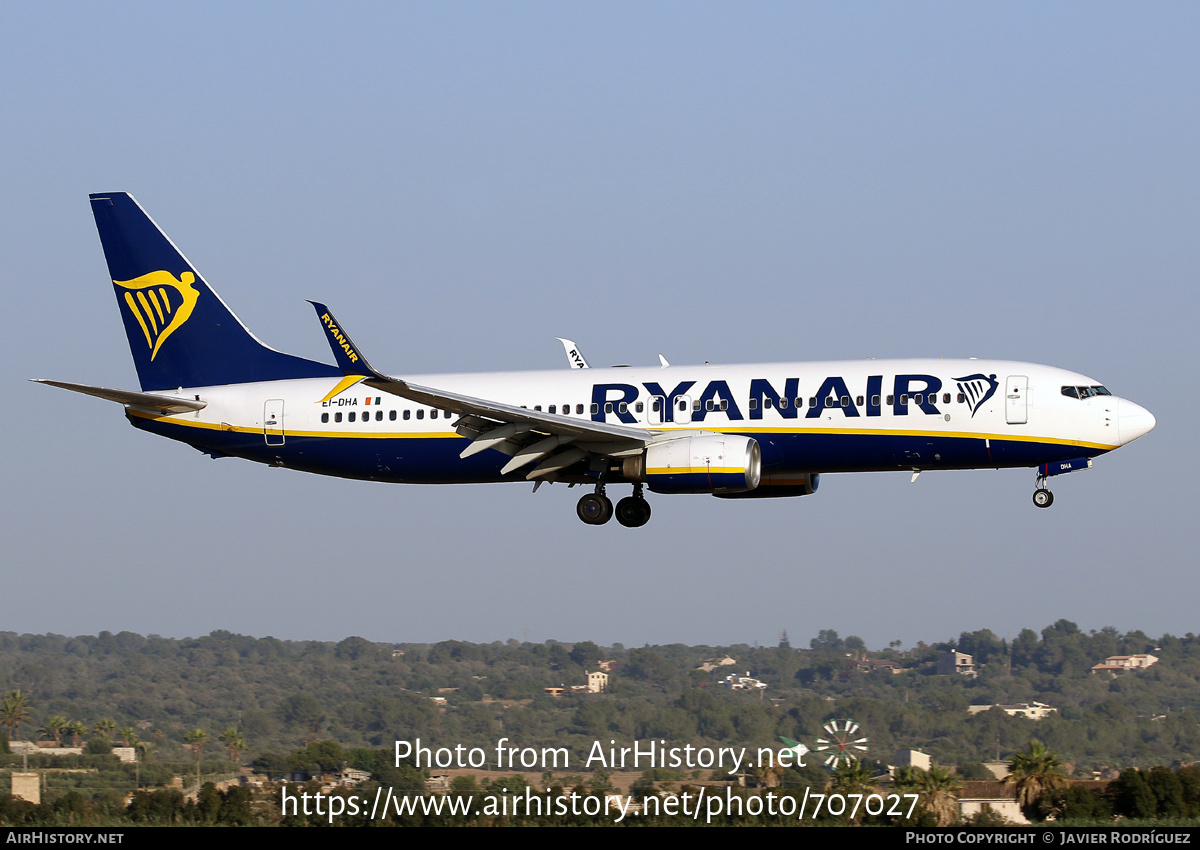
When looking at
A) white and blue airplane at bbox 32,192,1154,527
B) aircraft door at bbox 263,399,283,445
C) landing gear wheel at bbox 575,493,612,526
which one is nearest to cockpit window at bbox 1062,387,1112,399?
white and blue airplane at bbox 32,192,1154,527

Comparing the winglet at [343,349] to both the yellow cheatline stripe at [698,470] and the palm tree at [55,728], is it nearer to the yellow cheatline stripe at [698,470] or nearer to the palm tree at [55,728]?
the yellow cheatline stripe at [698,470]

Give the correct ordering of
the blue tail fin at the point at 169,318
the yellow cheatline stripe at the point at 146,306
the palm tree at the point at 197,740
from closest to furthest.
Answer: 1. the blue tail fin at the point at 169,318
2. the yellow cheatline stripe at the point at 146,306
3. the palm tree at the point at 197,740

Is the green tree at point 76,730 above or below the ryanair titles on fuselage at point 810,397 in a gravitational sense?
below

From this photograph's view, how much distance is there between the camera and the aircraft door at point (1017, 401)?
40031mm

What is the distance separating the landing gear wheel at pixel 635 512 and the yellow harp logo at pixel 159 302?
17.2 meters

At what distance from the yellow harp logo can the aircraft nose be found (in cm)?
3087

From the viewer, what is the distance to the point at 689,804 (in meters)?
55.8

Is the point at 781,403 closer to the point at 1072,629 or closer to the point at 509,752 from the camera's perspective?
the point at 509,752

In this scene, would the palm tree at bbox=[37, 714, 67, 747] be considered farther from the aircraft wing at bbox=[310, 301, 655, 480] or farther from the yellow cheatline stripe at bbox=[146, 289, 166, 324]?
the aircraft wing at bbox=[310, 301, 655, 480]

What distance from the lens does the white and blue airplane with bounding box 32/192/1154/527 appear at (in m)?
40.1

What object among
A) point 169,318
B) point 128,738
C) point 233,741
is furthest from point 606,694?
point 169,318

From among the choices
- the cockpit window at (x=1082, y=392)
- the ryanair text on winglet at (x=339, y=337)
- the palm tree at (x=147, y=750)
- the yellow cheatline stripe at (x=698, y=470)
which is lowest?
the palm tree at (x=147, y=750)

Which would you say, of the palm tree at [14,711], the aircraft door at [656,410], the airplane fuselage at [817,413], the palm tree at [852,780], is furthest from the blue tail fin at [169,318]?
the palm tree at [14,711]
